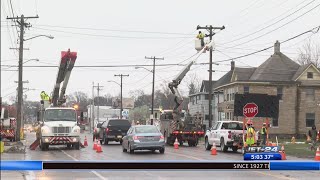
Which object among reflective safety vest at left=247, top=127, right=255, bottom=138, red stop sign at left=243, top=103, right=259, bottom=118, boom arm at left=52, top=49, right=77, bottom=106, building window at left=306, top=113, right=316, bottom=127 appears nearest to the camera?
reflective safety vest at left=247, top=127, right=255, bottom=138

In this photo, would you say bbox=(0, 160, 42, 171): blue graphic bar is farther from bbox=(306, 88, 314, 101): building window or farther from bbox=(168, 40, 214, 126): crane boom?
bbox=(306, 88, 314, 101): building window

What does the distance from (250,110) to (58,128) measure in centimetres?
1015

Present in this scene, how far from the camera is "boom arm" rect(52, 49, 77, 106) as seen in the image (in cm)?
2643

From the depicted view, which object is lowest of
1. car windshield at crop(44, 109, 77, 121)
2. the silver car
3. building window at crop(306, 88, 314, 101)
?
the silver car

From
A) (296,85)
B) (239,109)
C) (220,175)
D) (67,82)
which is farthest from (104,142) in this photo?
(296,85)

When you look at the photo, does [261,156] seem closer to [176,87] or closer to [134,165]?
[134,165]

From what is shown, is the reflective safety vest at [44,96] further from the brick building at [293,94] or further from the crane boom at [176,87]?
the brick building at [293,94]

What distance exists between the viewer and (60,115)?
2781cm

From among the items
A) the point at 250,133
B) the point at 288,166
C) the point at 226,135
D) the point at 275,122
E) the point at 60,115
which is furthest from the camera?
the point at 275,122

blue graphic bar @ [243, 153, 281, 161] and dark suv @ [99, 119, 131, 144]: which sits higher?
blue graphic bar @ [243, 153, 281, 161]

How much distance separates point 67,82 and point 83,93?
97337mm

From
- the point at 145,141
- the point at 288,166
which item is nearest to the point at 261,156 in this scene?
the point at 288,166

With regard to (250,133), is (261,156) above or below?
above

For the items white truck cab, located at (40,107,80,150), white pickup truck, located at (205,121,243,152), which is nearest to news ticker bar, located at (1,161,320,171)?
white truck cab, located at (40,107,80,150)
